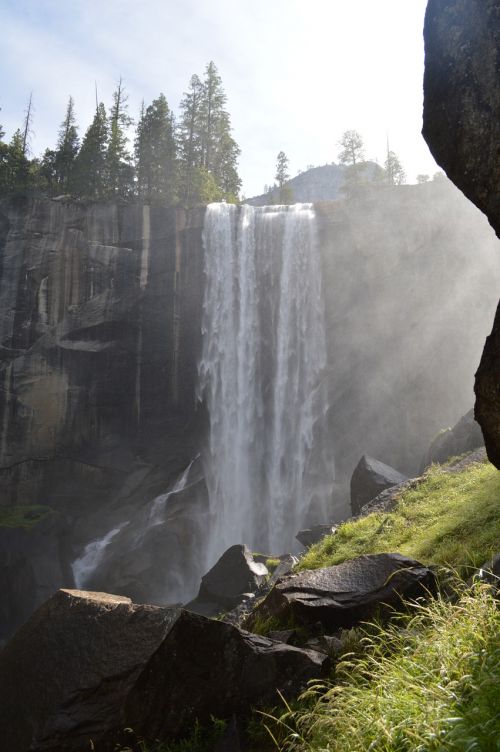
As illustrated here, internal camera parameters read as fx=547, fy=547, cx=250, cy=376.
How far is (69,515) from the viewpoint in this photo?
3178 cm

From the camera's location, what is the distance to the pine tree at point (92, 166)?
41.7 metres

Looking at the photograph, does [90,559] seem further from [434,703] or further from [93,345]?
[434,703]

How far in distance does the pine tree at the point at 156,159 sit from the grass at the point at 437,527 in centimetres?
3487

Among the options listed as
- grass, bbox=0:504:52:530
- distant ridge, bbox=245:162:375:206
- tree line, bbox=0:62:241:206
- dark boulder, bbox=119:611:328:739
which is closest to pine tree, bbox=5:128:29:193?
tree line, bbox=0:62:241:206

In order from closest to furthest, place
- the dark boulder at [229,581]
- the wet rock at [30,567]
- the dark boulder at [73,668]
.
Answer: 1. the dark boulder at [73,668]
2. the dark boulder at [229,581]
3. the wet rock at [30,567]

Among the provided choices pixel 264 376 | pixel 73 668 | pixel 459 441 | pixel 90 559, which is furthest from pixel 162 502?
pixel 73 668

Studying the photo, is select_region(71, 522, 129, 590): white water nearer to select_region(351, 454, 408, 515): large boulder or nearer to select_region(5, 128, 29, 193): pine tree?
select_region(351, 454, 408, 515): large boulder

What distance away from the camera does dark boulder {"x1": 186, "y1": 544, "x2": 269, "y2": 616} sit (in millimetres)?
17062

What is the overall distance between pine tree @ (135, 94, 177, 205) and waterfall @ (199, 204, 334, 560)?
1111cm

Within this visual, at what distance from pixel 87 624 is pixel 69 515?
27386mm

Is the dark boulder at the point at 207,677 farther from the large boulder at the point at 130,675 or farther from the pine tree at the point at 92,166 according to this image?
the pine tree at the point at 92,166

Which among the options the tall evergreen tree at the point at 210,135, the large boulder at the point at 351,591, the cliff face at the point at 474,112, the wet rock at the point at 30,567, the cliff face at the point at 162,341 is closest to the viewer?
the cliff face at the point at 474,112

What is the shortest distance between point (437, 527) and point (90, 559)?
75.8 ft

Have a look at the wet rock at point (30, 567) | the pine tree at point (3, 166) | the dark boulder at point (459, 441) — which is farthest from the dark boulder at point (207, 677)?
the pine tree at point (3, 166)
